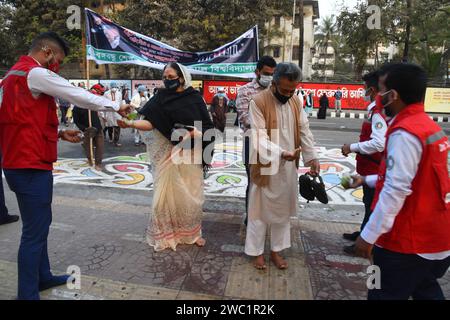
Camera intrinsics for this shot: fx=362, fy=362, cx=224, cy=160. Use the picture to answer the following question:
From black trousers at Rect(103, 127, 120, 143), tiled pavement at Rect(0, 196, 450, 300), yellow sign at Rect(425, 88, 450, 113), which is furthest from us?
yellow sign at Rect(425, 88, 450, 113)

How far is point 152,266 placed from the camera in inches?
129

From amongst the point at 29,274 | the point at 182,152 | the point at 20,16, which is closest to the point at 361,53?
the point at 182,152

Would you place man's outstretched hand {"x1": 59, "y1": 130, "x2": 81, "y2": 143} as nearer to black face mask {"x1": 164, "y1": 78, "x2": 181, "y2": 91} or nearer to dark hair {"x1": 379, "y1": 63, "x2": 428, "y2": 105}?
black face mask {"x1": 164, "y1": 78, "x2": 181, "y2": 91}

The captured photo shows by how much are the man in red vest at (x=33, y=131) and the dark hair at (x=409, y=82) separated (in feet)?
6.27

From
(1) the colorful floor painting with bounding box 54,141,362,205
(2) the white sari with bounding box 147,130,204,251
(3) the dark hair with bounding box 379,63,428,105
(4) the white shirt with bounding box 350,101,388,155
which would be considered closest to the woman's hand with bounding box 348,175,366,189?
(3) the dark hair with bounding box 379,63,428,105

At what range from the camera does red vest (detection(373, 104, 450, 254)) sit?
1804mm

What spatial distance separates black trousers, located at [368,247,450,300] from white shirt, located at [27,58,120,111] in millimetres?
2132

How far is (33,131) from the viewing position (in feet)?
7.94

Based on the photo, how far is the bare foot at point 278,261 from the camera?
3.27 meters

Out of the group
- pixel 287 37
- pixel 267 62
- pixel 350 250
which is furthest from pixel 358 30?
pixel 350 250

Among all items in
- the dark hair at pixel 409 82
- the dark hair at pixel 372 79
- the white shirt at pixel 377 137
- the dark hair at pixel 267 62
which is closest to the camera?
the dark hair at pixel 409 82

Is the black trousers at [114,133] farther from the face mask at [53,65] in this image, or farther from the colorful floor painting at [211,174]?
the face mask at [53,65]

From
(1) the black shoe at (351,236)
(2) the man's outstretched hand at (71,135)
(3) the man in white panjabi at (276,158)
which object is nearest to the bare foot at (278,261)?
(3) the man in white panjabi at (276,158)

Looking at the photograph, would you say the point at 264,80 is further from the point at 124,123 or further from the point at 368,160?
the point at 124,123
